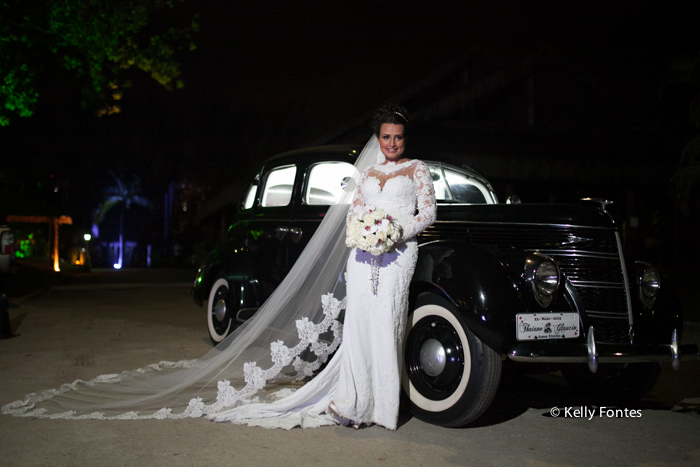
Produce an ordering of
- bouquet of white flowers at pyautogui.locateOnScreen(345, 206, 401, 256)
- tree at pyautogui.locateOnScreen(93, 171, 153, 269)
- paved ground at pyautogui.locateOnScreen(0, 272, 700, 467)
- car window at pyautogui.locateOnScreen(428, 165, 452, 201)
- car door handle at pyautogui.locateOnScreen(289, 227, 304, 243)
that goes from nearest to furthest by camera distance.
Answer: paved ground at pyautogui.locateOnScreen(0, 272, 700, 467)
bouquet of white flowers at pyautogui.locateOnScreen(345, 206, 401, 256)
car window at pyautogui.locateOnScreen(428, 165, 452, 201)
car door handle at pyautogui.locateOnScreen(289, 227, 304, 243)
tree at pyautogui.locateOnScreen(93, 171, 153, 269)

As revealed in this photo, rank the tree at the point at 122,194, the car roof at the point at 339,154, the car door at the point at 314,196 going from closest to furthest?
the car roof at the point at 339,154 → the car door at the point at 314,196 → the tree at the point at 122,194

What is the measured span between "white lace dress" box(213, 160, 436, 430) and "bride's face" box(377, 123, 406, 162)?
82 mm

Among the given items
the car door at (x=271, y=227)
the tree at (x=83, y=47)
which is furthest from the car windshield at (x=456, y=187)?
the tree at (x=83, y=47)

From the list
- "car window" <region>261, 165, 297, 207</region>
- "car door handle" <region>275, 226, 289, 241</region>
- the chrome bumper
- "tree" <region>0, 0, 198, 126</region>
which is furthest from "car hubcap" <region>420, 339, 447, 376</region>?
"tree" <region>0, 0, 198, 126</region>

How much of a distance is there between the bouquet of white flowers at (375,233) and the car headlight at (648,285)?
1.92 metres

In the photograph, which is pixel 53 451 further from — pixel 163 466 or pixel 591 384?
pixel 591 384

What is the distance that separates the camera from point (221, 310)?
745 cm

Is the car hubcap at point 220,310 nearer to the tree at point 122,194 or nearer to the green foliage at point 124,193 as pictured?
the green foliage at point 124,193

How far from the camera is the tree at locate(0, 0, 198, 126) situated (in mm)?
A: 13930

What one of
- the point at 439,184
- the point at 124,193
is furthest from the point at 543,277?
the point at 124,193

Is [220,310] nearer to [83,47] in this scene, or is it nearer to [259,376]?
[259,376]

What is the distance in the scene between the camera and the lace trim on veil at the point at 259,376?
459 centimetres

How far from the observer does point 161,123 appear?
46.6 metres

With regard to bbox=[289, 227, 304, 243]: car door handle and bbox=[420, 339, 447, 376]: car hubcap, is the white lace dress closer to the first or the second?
bbox=[420, 339, 447, 376]: car hubcap
